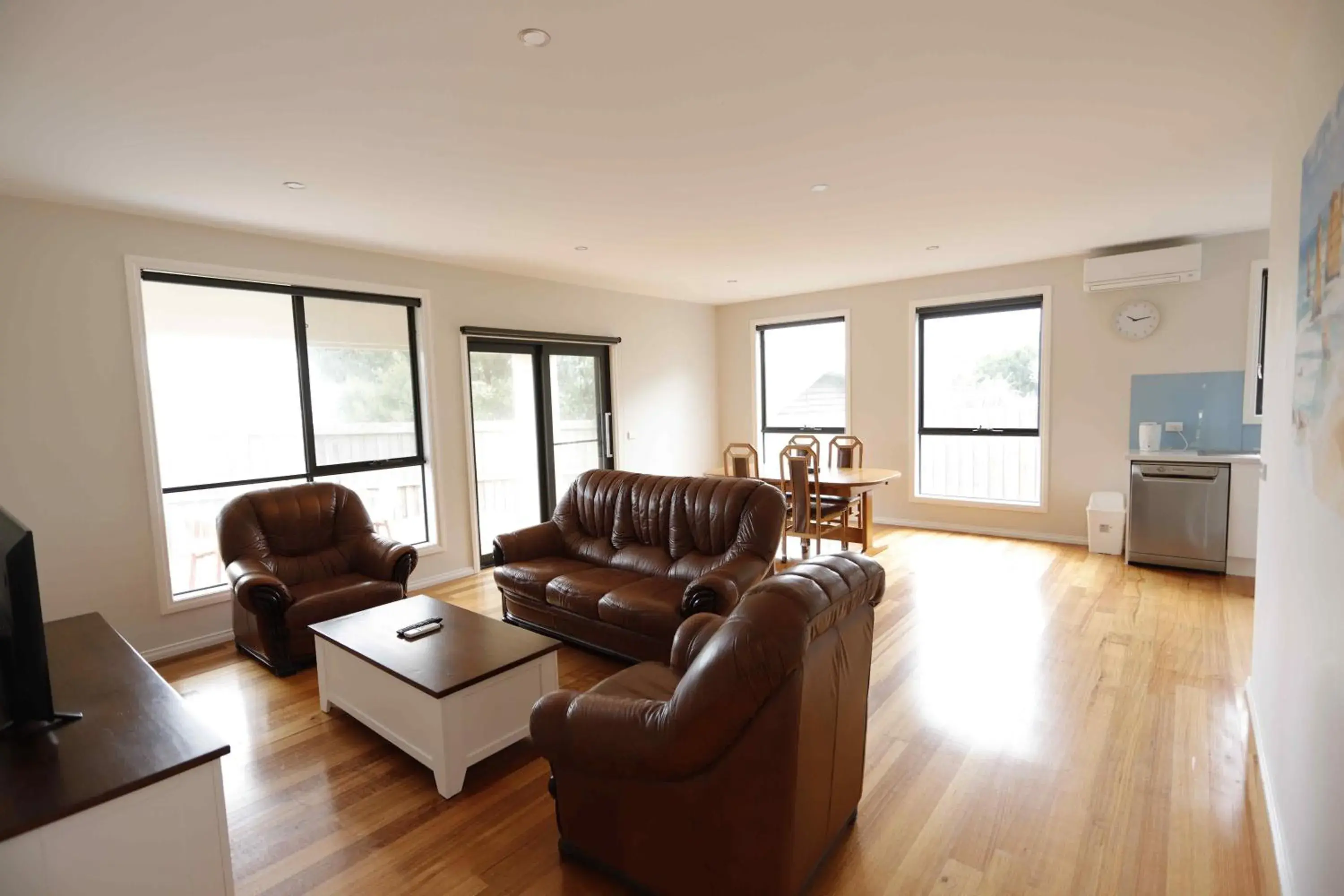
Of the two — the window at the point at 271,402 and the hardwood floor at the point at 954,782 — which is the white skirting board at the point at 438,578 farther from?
the hardwood floor at the point at 954,782

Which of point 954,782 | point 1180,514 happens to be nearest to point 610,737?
point 954,782

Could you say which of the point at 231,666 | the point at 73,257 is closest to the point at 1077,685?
the point at 231,666

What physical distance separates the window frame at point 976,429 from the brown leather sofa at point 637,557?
339cm

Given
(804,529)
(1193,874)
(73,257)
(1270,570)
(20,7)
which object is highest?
(20,7)

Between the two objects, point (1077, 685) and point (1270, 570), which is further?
point (1077, 685)

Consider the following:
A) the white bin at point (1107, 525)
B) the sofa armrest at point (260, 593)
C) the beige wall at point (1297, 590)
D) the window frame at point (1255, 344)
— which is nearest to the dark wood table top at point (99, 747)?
the sofa armrest at point (260, 593)

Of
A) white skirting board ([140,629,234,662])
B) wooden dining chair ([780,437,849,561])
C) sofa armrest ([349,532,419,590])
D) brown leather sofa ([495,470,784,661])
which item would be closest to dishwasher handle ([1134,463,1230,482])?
wooden dining chair ([780,437,849,561])

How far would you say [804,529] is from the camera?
5195 millimetres

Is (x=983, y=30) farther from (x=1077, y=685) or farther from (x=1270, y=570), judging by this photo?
(x=1077, y=685)

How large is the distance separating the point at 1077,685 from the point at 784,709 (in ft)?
7.87

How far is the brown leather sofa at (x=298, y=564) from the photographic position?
11.1 feet

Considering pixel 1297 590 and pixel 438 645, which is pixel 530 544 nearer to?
pixel 438 645

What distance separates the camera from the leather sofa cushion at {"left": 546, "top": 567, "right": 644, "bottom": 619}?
341cm

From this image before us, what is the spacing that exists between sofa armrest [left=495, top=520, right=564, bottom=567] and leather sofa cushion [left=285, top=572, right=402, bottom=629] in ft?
2.07
